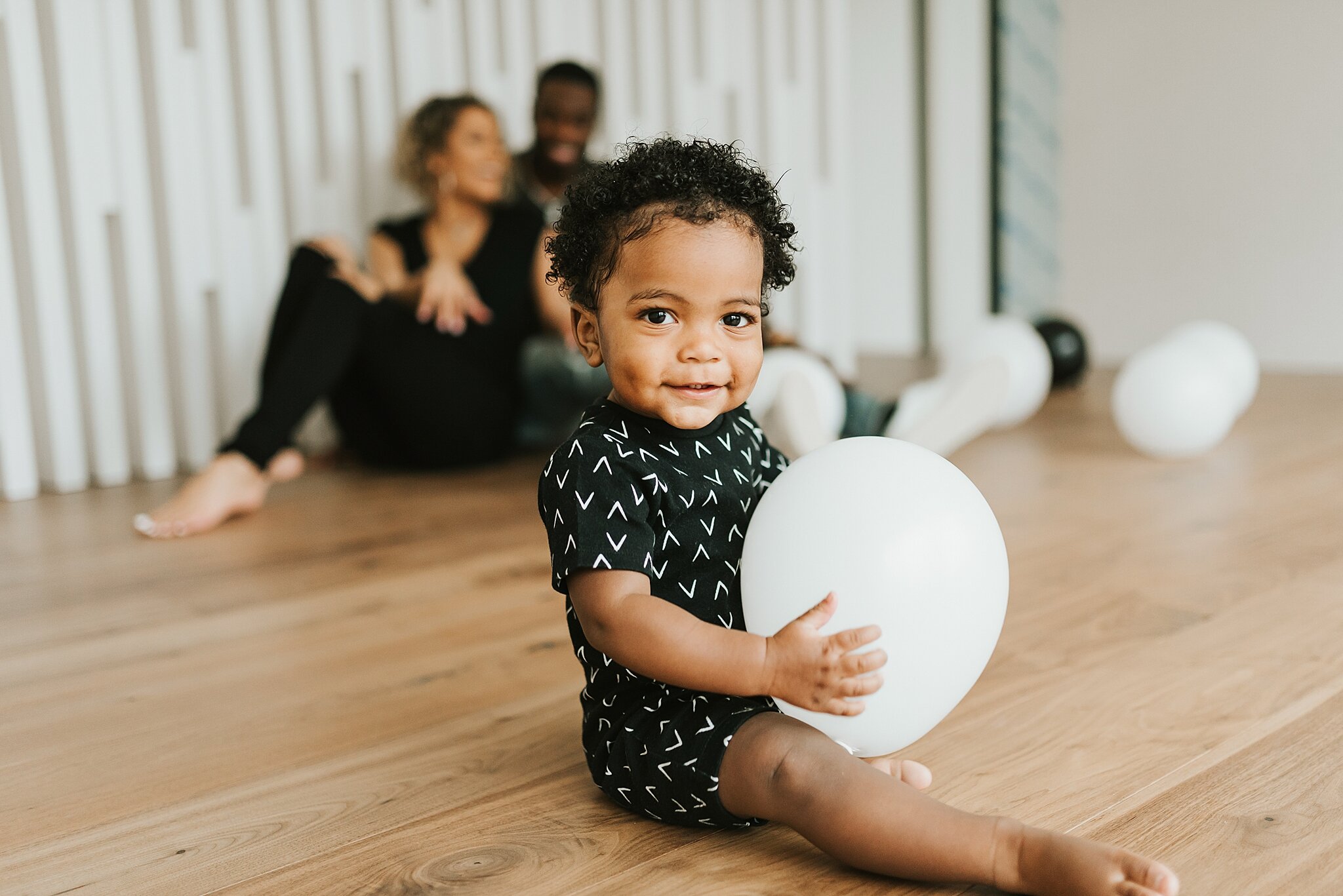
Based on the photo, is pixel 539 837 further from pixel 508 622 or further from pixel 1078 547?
pixel 1078 547

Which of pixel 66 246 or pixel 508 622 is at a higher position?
pixel 66 246

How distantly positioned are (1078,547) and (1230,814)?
1.04 meters

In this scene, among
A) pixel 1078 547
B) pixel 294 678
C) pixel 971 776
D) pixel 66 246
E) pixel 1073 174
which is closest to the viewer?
pixel 971 776

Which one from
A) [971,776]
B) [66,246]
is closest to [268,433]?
[66,246]

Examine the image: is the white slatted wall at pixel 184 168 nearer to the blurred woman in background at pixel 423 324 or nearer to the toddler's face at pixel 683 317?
the blurred woman in background at pixel 423 324

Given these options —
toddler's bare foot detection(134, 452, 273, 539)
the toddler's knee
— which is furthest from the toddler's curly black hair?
toddler's bare foot detection(134, 452, 273, 539)

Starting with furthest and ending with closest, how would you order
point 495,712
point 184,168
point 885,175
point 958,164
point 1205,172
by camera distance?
point 885,175 → point 958,164 → point 1205,172 → point 184,168 → point 495,712

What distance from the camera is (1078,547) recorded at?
2080 mm

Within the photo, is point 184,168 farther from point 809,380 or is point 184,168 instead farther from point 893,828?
point 893,828

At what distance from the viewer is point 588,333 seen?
1.12m

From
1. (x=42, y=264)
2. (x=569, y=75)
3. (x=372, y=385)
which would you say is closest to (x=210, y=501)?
(x=372, y=385)

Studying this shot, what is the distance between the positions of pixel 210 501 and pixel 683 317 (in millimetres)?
1742

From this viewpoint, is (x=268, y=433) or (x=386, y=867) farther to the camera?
(x=268, y=433)

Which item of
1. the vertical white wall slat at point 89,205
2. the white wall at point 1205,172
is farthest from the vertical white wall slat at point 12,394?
the white wall at point 1205,172
